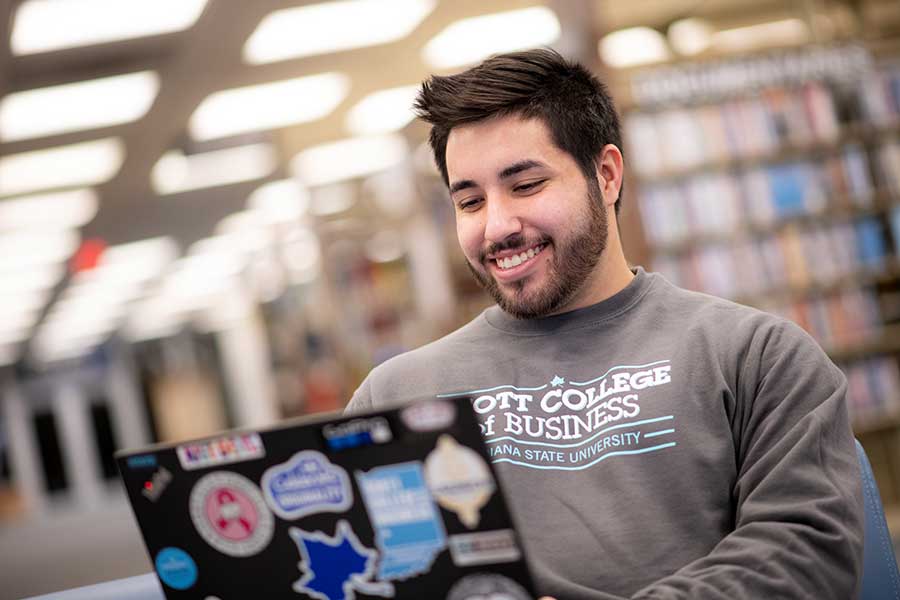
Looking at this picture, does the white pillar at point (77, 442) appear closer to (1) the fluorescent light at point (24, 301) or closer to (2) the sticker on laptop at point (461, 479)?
(1) the fluorescent light at point (24, 301)

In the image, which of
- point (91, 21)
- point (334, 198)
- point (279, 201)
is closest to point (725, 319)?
point (91, 21)

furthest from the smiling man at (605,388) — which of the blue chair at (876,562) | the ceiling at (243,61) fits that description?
the ceiling at (243,61)

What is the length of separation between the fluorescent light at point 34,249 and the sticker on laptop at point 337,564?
29.3 feet

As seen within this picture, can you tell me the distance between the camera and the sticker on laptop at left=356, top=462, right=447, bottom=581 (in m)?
0.99

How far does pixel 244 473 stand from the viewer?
1.06 m

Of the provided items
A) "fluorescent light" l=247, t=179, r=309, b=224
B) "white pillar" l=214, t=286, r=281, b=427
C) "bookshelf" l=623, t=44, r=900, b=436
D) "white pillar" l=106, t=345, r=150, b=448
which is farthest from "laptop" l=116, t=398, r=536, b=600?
"white pillar" l=106, t=345, r=150, b=448

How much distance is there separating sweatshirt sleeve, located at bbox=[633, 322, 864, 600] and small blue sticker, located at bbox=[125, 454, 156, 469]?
0.60 meters

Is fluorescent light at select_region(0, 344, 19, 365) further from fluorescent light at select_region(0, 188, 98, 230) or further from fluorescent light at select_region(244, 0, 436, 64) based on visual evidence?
fluorescent light at select_region(244, 0, 436, 64)

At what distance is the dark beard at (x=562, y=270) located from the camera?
1.59m

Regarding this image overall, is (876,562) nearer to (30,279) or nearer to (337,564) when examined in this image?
(337,564)

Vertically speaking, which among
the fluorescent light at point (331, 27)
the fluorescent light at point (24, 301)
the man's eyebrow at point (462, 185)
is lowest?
the man's eyebrow at point (462, 185)

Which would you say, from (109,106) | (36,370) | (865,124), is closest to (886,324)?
(865,124)

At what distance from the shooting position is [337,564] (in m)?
1.05

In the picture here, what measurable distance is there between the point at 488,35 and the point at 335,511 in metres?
5.75
